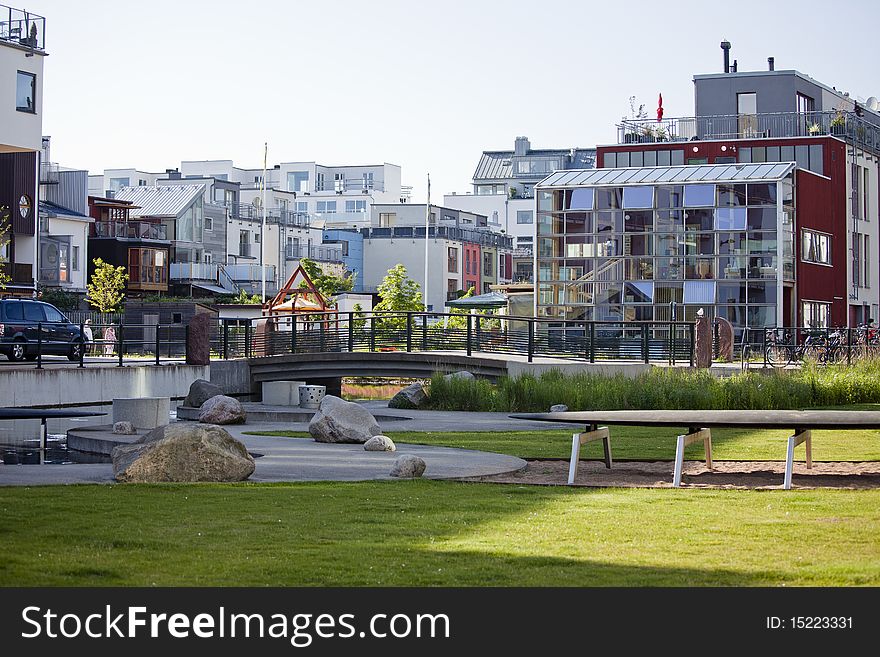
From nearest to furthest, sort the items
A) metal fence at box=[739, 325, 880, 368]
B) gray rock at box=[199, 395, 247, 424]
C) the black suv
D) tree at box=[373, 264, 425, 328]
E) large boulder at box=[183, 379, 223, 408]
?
gray rock at box=[199, 395, 247, 424] → large boulder at box=[183, 379, 223, 408] → metal fence at box=[739, 325, 880, 368] → the black suv → tree at box=[373, 264, 425, 328]

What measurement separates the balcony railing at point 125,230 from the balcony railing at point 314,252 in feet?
60.8

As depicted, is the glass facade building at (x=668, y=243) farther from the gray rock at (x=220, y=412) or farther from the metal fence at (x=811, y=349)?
the gray rock at (x=220, y=412)

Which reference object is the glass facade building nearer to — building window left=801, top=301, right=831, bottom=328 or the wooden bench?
building window left=801, top=301, right=831, bottom=328

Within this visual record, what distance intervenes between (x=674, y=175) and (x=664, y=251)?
3562 mm

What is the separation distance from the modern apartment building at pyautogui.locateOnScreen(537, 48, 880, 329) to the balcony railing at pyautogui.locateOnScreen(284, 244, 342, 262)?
4052cm

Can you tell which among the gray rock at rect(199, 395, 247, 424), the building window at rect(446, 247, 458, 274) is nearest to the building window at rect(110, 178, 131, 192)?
the building window at rect(446, 247, 458, 274)

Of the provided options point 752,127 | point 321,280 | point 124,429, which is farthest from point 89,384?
point 321,280

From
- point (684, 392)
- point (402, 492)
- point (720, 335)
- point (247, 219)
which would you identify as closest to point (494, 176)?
point (247, 219)

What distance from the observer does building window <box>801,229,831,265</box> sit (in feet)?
195

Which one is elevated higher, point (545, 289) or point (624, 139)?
point (624, 139)
